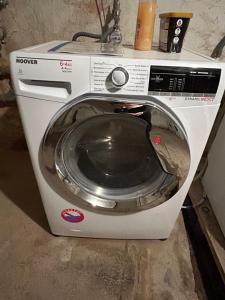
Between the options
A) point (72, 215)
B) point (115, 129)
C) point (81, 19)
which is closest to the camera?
point (115, 129)

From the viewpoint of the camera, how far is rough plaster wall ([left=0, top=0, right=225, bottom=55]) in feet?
3.87

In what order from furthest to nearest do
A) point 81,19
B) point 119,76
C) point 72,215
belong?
point 81,19 < point 72,215 < point 119,76

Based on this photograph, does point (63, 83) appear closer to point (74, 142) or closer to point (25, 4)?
point (74, 142)

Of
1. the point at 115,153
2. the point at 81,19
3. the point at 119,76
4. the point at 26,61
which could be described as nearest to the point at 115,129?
the point at 115,153

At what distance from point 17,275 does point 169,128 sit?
86 cm

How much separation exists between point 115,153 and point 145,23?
1.69 ft

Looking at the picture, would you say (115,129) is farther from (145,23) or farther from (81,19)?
(81,19)

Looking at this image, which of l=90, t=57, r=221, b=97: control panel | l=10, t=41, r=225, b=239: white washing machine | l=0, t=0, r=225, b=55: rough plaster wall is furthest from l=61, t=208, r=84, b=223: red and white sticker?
l=0, t=0, r=225, b=55: rough plaster wall

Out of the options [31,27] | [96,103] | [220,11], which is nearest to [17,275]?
[96,103]

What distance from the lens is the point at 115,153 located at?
0.91 metres

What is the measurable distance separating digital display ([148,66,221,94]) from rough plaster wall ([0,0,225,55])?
0.72 meters

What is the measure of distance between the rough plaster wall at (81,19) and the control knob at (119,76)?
744mm

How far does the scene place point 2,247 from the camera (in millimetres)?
1034

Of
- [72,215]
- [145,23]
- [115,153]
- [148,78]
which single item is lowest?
[72,215]
